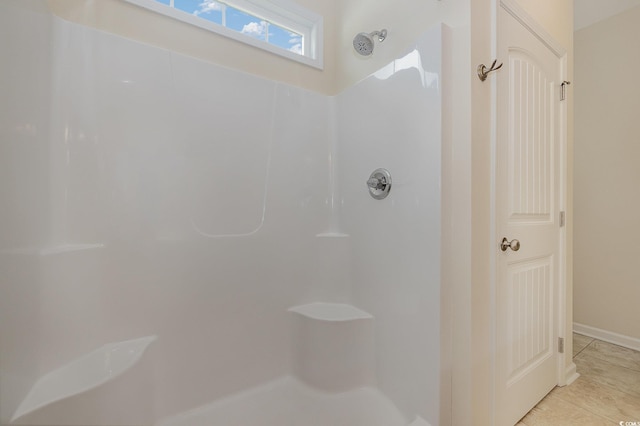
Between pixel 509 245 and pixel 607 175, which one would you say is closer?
pixel 509 245

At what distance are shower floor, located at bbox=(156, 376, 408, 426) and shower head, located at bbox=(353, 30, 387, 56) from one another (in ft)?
6.50

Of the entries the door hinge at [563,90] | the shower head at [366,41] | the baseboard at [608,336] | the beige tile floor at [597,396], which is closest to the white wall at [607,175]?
the baseboard at [608,336]

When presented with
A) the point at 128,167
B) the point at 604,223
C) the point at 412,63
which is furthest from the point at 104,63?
the point at 604,223

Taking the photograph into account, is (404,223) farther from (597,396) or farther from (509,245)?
(597,396)

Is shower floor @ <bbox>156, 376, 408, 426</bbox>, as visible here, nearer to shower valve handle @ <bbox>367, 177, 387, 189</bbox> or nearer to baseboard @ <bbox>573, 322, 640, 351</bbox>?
shower valve handle @ <bbox>367, 177, 387, 189</bbox>

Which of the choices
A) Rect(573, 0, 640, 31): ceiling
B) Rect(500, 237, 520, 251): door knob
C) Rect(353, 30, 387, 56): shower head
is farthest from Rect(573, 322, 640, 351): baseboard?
Rect(353, 30, 387, 56): shower head

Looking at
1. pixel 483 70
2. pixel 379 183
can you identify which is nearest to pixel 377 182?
pixel 379 183

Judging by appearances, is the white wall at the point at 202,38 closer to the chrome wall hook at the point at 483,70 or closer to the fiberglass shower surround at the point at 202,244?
the fiberglass shower surround at the point at 202,244

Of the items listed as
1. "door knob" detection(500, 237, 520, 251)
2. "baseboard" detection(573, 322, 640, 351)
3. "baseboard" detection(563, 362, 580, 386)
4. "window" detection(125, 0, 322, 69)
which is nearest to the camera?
"door knob" detection(500, 237, 520, 251)

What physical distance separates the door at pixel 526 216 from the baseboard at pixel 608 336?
1200 millimetres

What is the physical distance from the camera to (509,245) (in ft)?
4.07

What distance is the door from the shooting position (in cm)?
124

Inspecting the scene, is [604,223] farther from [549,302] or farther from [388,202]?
[388,202]

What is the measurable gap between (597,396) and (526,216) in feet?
4.05
